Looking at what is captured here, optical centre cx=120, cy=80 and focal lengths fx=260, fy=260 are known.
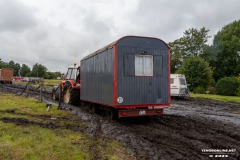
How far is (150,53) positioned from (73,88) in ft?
24.8

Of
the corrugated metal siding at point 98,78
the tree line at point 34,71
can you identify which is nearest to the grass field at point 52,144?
the corrugated metal siding at point 98,78

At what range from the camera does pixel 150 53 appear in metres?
10.1

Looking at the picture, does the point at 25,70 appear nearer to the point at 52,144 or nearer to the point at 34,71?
the point at 34,71

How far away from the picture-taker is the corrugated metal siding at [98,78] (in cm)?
1001

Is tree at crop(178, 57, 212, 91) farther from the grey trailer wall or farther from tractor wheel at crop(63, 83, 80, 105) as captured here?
the grey trailer wall

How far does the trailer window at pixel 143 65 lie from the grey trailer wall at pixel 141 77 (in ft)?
0.41

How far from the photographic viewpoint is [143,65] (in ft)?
33.0

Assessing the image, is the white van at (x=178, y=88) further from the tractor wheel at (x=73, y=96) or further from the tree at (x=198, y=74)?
the tree at (x=198, y=74)

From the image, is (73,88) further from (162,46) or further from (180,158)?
(180,158)

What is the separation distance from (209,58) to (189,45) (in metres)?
6.69

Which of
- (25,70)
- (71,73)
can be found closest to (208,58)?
(71,73)

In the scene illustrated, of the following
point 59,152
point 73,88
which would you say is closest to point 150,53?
point 59,152

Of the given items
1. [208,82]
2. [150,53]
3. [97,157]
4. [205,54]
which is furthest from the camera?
[205,54]

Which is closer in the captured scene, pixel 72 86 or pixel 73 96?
pixel 72 86
